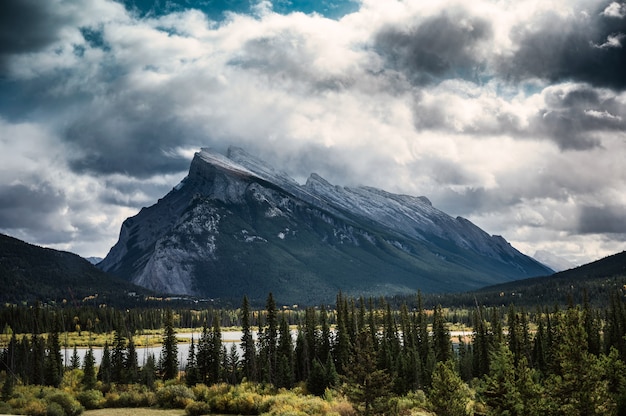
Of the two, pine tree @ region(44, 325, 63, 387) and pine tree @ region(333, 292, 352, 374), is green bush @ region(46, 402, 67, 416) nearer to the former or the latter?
pine tree @ region(44, 325, 63, 387)

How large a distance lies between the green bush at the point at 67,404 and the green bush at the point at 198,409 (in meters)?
9.76

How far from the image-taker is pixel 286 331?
11694cm

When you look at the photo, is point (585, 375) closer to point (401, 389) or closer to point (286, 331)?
point (401, 389)

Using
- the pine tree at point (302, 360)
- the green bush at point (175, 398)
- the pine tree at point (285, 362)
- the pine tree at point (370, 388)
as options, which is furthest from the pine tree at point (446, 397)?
the pine tree at point (302, 360)

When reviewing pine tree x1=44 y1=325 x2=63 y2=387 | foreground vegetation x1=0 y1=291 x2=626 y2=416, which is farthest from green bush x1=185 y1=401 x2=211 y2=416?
pine tree x1=44 y1=325 x2=63 y2=387

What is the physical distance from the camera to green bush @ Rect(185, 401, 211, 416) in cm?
5555

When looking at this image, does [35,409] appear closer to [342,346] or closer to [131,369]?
[131,369]

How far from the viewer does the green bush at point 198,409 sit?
55547 mm

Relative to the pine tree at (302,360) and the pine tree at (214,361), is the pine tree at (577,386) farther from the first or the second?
the pine tree at (302,360)

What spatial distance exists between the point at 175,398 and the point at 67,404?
434 inches

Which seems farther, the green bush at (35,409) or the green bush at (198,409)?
the green bush at (198,409)

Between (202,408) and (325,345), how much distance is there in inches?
Answer: 2596

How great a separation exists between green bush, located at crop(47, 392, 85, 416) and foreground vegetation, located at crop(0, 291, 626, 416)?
12cm

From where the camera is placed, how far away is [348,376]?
7488 cm
